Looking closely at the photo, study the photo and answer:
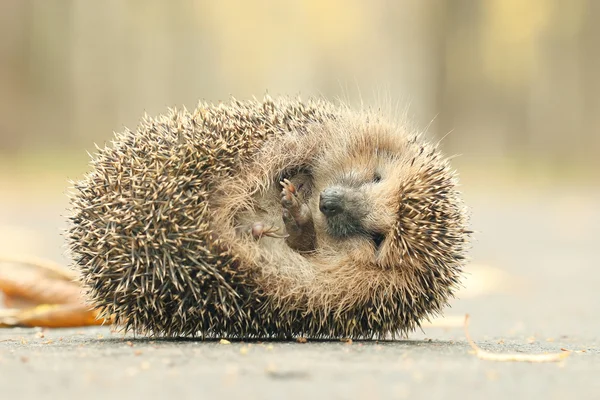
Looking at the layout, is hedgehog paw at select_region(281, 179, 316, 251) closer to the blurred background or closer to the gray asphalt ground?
the gray asphalt ground

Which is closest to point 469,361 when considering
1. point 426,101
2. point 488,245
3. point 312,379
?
point 312,379

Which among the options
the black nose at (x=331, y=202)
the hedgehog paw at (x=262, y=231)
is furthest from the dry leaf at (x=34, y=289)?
the black nose at (x=331, y=202)

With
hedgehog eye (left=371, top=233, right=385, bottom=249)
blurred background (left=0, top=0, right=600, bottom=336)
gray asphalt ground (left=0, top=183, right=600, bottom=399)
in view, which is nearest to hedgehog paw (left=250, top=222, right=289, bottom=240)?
hedgehog eye (left=371, top=233, right=385, bottom=249)

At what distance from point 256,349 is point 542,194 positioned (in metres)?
16.4

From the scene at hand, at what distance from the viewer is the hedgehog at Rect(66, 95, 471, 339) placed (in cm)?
510

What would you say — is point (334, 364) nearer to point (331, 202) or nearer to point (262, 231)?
point (262, 231)

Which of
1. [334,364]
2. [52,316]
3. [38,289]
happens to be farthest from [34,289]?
[334,364]

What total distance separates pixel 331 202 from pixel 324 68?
20.6m

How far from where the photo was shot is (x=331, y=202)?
18.2ft

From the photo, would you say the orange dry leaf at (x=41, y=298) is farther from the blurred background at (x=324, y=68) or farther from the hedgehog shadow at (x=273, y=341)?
the blurred background at (x=324, y=68)

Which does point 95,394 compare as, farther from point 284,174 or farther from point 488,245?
point 488,245

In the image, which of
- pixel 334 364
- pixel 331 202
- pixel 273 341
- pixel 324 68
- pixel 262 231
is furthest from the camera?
pixel 324 68

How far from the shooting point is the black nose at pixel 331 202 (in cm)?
555

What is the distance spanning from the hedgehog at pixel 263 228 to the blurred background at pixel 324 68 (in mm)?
17101
